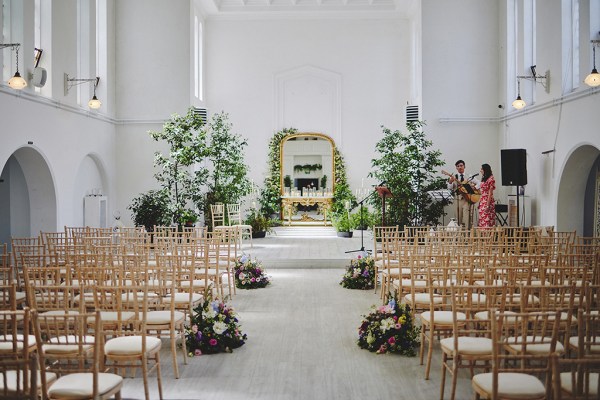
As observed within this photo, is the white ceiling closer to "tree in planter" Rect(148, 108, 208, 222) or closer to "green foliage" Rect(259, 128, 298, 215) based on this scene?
"green foliage" Rect(259, 128, 298, 215)

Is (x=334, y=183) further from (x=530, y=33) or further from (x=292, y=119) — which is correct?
(x=530, y=33)

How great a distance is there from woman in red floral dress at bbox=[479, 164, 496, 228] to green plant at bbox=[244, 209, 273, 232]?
6.64 metres

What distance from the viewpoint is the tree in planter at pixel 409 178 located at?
14.0 m

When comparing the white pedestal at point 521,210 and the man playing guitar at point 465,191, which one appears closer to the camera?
the man playing guitar at point 465,191

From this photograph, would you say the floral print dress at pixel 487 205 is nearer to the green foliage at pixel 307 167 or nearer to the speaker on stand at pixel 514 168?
the speaker on stand at pixel 514 168

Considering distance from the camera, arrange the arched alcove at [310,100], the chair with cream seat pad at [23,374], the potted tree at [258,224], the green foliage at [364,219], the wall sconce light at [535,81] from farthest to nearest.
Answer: the arched alcove at [310,100], the potted tree at [258,224], the green foliage at [364,219], the wall sconce light at [535,81], the chair with cream seat pad at [23,374]

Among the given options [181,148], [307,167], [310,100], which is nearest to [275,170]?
[307,167]

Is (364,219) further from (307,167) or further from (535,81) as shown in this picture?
(535,81)

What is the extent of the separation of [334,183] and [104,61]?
302 inches

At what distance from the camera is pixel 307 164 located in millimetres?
A: 19172

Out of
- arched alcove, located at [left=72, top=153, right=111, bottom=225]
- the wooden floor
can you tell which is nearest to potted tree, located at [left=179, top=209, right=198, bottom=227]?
arched alcove, located at [left=72, top=153, right=111, bottom=225]

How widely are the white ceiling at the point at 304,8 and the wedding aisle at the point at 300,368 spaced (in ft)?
41.5

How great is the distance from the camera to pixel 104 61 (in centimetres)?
1513

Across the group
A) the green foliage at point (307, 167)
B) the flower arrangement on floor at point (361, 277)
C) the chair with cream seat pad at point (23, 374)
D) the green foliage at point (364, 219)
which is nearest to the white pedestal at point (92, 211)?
the green foliage at point (307, 167)
